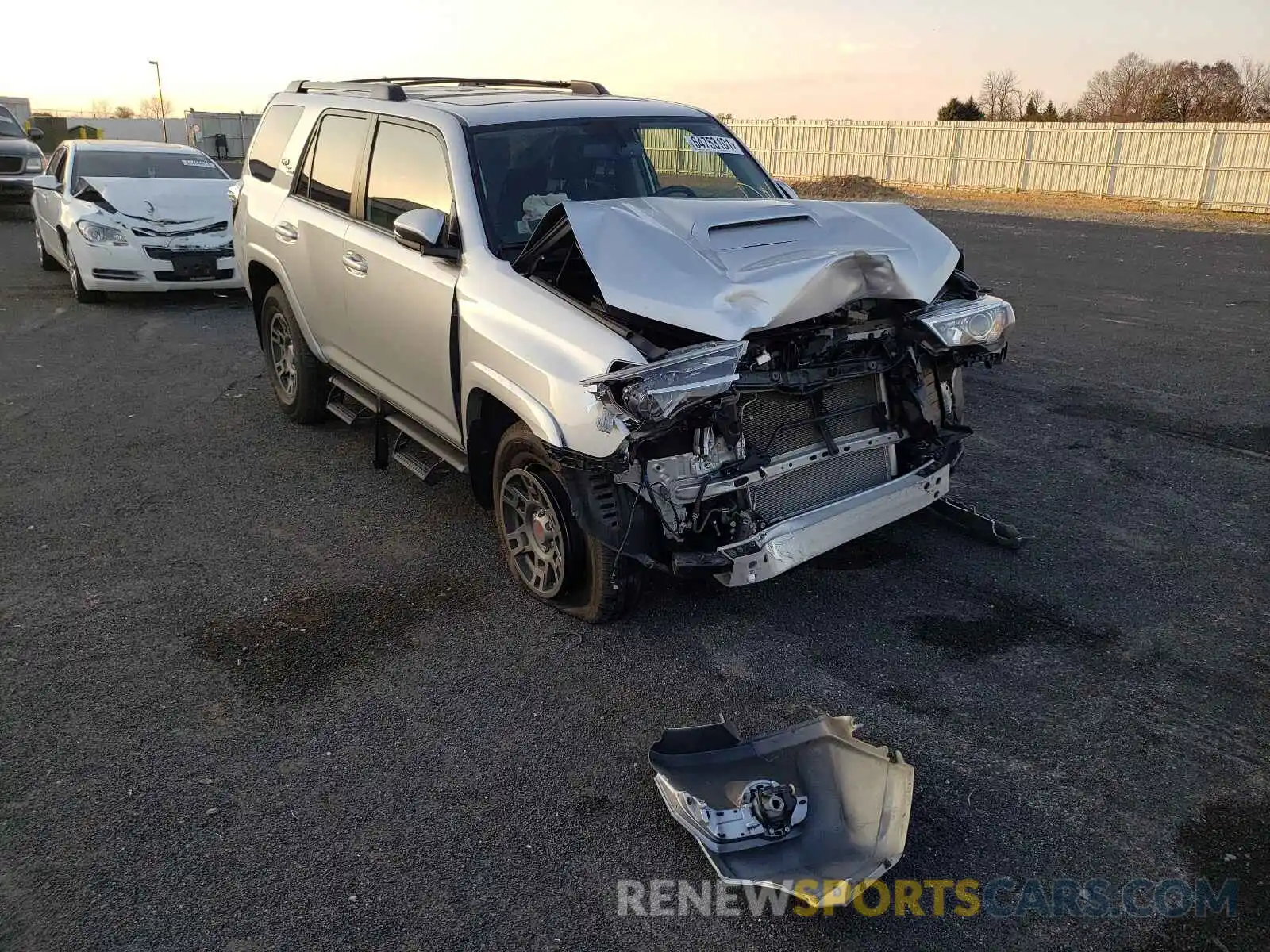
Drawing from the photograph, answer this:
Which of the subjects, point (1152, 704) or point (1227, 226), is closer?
point (1152, 704)

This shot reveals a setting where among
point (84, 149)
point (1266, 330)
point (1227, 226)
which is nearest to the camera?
point (1266, 330)

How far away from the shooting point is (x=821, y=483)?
4.31m

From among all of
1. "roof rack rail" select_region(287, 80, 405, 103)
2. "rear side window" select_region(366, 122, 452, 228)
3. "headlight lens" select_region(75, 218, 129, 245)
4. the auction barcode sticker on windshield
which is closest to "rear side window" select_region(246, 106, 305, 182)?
"roof rack rail" select_region(287, 80, 405, 103)

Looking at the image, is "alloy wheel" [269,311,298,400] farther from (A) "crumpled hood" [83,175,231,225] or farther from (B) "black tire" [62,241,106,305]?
(B) "black tire" [62,241,106,305]

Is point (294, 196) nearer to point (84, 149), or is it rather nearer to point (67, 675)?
point (67, 675)

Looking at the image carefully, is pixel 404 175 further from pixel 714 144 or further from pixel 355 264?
pixel 714 144

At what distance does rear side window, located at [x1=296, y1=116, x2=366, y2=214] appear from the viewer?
219 inches

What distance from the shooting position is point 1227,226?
70.7 ft

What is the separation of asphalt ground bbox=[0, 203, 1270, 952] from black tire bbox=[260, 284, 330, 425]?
358mm

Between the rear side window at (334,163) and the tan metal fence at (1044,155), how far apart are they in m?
27.1

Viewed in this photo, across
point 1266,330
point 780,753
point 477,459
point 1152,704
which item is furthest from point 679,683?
point 1266,330

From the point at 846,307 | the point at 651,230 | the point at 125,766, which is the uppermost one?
the point at 651,230

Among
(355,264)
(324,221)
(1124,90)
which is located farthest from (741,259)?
(1124,90)

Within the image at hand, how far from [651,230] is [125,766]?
2.82 meters
